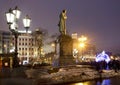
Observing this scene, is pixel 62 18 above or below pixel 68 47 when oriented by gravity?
above

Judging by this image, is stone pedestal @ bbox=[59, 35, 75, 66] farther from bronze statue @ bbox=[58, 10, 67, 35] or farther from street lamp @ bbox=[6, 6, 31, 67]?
street lamp @ bbox=[6, 6, 31, 67]

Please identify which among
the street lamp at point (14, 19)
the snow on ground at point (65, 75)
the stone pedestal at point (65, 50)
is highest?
the street lamp at point (14, 19)

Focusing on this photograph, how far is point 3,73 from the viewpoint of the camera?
26828 millimetres

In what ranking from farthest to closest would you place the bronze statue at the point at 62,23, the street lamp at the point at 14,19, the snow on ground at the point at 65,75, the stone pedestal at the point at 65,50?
the bronze statue at the point at 62,23, the stone pedestal at the point at 65,50, the street lamp at the point at 14,19, the snow on ground at the point at 65,75

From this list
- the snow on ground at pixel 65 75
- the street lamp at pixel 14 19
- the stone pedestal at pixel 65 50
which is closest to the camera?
the snow on ground at pixel 65 75

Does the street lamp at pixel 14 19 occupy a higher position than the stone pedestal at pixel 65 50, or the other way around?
the street lamp at pixel 14 19

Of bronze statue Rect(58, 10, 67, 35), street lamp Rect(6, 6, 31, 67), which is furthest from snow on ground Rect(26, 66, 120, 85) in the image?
bronze statue Rect(58, 10, 67, 35)

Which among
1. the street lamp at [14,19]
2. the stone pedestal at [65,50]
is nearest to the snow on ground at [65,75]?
the street lamp at [14,19]

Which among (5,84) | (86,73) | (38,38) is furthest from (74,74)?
(38,38)

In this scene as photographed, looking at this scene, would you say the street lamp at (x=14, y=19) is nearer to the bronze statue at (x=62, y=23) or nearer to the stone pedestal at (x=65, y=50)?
the stone pedestal at (x=65, y=50)

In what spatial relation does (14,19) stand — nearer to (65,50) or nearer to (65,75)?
(65,75)

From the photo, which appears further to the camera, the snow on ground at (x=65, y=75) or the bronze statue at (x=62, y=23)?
the bronze statue at (x=62, y=23)

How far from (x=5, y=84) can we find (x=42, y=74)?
18.2 ft

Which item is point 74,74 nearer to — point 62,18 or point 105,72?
point 105,72
